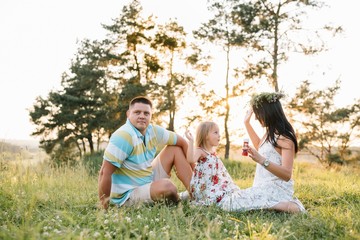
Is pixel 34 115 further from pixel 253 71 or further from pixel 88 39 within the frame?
pixel 253 71

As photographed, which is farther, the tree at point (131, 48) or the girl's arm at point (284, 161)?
Result: the tree at point (131, 48)

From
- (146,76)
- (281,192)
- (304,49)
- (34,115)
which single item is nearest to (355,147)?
(304,49)

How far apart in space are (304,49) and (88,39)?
18385 mm

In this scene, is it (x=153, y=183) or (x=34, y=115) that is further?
(x=34, y=115)

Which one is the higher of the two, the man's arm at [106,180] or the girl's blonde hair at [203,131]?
the girl's blonde hair at [203,131]

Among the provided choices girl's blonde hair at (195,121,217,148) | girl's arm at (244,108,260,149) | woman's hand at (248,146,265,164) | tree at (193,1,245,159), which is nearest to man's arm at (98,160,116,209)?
girl's blonde hair at (195,121,217,148)

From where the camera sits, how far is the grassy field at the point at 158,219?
320 cm

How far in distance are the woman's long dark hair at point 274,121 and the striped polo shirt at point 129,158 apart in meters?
1.29

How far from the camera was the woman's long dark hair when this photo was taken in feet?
15.5

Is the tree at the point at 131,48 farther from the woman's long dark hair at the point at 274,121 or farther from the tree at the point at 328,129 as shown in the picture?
the woman's long dark hair at the point at 274,121

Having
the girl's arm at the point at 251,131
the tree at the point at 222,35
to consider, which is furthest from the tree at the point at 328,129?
the girl's arm at the point at 251,131

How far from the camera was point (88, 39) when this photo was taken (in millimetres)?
31344

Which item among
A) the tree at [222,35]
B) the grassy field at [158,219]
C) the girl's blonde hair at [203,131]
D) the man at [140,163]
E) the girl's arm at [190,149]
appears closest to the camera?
the grassy field at [158,219]

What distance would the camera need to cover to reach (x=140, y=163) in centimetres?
504
